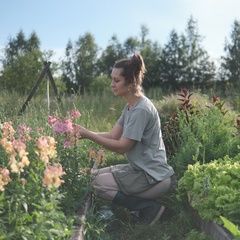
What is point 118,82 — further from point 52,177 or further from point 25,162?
point 52,177

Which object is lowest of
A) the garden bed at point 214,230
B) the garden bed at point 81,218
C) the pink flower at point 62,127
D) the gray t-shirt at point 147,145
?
the garden bed at point 214,230

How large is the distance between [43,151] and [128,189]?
178cm

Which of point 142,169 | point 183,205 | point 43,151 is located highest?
point 43,151

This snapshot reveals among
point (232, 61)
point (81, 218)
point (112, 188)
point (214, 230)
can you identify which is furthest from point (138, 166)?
point (232, 61)

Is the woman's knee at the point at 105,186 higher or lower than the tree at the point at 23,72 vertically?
lower

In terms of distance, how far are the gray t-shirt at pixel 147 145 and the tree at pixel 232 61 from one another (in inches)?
1160

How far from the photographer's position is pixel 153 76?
34594 mm

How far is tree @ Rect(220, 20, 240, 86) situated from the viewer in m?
33.6

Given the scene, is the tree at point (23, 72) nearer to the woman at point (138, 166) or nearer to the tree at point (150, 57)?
the tree at point (150, 57)

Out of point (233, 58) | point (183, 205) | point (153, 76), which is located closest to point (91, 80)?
point (153, 76)

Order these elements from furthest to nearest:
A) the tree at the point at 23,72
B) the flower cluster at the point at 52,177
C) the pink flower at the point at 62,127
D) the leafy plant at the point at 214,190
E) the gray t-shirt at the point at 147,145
A: the tree at the point at 23,72 < the gray t-shirt at the point at 147,145 < the pink flower at the point at 62,127 < the leafy plant at the point at 214,190 < the flower cluster at the point at 52,177

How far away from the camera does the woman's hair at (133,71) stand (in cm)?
411

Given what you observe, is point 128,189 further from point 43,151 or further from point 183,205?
point 43,151

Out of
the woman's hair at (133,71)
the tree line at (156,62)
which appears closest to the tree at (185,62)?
the tree line at (156,62)
